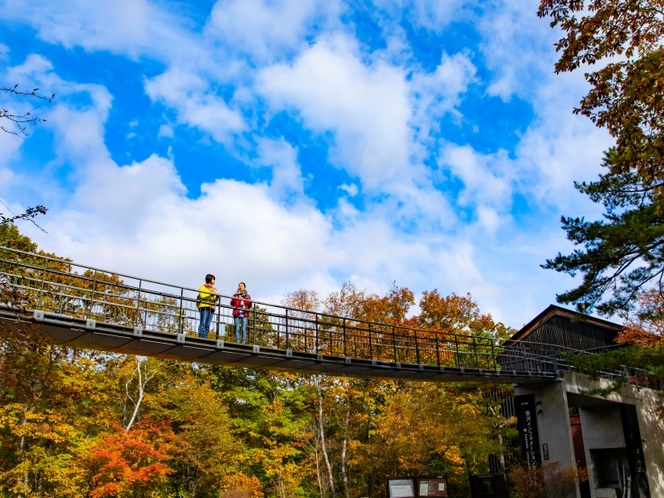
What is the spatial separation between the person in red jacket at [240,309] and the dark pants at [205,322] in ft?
1.98

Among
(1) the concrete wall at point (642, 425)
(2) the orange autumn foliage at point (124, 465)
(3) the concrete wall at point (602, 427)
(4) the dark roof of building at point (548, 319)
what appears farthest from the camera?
(4) the dark roof of building at point (548, 319)

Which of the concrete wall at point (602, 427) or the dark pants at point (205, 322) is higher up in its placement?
the dark pants at point (205, 322)

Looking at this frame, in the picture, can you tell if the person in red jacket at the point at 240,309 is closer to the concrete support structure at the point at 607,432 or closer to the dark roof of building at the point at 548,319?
the concrete support structure at the point at 607,432

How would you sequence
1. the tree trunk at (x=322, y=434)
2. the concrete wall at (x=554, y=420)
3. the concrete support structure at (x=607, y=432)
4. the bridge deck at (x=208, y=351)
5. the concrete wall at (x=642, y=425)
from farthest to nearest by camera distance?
the tree trunk at (x=322, y=434) → the concrete wall at (x=642, y=425) → the concrete support structure at (x=607, y=432) → the concrete wall at (x=554, y=420) → the bridge deck at (x=208, y=351)

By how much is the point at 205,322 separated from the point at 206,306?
1.24 feet

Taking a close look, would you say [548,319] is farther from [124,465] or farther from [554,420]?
[124,465]

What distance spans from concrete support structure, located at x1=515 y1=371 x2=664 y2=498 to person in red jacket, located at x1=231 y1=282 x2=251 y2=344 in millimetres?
11937

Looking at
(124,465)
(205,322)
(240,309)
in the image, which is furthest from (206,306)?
(124,465)

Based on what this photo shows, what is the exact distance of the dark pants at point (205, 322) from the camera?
43.7 feet

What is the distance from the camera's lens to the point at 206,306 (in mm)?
13500

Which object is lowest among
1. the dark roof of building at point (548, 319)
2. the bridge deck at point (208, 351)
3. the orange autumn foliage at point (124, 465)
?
the orange autumn foliage at point (124, 465)

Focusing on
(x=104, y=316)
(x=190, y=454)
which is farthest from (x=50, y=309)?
(x=190, y=454)

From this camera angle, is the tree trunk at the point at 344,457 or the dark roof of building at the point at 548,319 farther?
the dark roof of building at the point at 548,319

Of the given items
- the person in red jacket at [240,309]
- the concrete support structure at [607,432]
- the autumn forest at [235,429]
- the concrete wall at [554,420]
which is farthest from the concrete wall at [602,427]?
the person in red jacket at [240,309]
